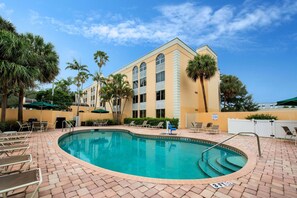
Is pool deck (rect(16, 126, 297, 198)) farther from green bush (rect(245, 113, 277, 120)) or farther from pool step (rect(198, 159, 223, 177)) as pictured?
green bush (rect(245, 113, 277, 120))

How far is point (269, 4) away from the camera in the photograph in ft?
29.5

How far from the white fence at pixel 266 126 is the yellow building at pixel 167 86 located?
6.78 metres

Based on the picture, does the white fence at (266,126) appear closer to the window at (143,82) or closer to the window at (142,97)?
the window at (142,97)

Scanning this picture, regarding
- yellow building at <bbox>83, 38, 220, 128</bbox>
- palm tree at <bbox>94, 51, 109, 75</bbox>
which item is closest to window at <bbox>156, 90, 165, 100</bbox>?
yellow building at <bbox>83, 38, 220, 128</bbox>

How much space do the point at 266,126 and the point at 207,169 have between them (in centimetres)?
760

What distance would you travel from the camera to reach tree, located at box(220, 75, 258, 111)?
27.9 metres

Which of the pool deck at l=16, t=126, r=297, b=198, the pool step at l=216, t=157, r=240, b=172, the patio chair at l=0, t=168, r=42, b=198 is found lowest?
the pool step at l=216, t=157, r=240, b=172

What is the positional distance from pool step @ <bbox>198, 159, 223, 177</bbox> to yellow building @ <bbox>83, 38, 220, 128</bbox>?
1108 cm

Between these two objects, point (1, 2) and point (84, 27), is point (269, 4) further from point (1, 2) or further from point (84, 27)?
point (1, 2)

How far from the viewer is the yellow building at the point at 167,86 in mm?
17641

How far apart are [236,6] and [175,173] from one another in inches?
442

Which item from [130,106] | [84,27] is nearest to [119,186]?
[84,27]

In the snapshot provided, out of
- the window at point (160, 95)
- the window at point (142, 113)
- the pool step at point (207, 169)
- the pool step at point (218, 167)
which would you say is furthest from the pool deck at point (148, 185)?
the window at point (142, 113)

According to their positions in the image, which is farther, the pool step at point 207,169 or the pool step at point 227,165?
the pool step at point 227,165
